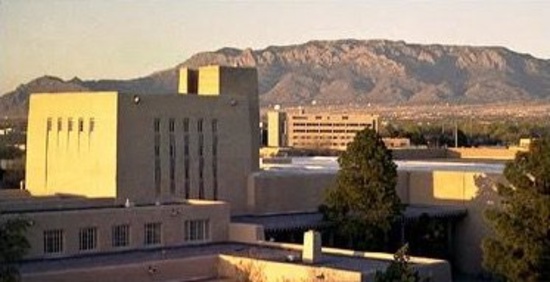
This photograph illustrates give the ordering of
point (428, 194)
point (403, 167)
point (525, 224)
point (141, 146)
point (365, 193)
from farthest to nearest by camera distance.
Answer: point (403, 167) < point (428, 194) < point (365, 193) < point (141, 146) < point (525, 224)

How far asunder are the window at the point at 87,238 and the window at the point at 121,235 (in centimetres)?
75

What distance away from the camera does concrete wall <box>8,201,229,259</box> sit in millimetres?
35406

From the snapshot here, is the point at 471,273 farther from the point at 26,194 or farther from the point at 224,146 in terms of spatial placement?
the point at 26,194

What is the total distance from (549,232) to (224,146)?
51.4 ft

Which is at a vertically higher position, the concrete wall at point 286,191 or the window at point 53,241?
the concrete wall at point 286,191

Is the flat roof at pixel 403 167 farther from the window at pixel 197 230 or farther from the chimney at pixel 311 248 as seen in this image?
the chimney at pixel 311 248

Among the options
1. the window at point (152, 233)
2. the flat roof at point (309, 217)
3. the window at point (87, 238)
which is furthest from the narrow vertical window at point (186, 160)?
the window at point (87, 238)

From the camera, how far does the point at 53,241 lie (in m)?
35.8

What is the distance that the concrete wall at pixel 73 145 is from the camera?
43406mm

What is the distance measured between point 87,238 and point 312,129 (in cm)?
12589

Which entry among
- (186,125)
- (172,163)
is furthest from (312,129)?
(172,163)

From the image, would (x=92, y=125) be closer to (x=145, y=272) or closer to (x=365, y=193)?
(x=365, y=193)

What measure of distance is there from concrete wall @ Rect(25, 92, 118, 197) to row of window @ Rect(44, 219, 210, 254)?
186 inches

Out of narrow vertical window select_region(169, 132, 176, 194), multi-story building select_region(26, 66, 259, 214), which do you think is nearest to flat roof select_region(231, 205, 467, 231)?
multi-story building select_region(26, 66, 259, 214)
